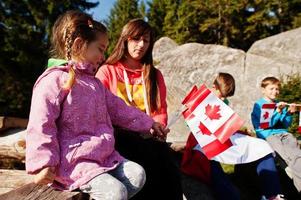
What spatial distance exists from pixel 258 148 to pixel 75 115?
2229 mm

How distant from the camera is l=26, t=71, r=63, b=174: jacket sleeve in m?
2.15

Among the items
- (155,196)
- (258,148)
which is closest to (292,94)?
(258,148)

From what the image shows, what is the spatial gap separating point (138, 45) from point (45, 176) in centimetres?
167

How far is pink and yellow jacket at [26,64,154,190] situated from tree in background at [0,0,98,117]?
18129mm

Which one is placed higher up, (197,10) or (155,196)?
(197,10)

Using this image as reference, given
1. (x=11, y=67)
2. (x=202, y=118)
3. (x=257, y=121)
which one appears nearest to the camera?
(x=202, y=118)

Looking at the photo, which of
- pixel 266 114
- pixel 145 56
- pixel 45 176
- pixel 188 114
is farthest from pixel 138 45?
pixel 266 114

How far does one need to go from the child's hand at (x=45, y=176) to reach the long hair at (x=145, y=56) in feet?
4.83

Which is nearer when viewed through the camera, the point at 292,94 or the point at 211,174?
the point at 211,174

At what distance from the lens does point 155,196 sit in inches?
116

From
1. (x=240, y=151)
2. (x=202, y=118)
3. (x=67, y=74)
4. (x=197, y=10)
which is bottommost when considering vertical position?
(x=240, y=151)

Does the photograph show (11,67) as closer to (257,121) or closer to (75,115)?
(257,121)

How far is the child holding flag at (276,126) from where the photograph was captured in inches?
164

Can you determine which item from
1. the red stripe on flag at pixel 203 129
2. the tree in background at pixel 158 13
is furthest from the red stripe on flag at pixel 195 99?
the tree in background at pixel 158 13
